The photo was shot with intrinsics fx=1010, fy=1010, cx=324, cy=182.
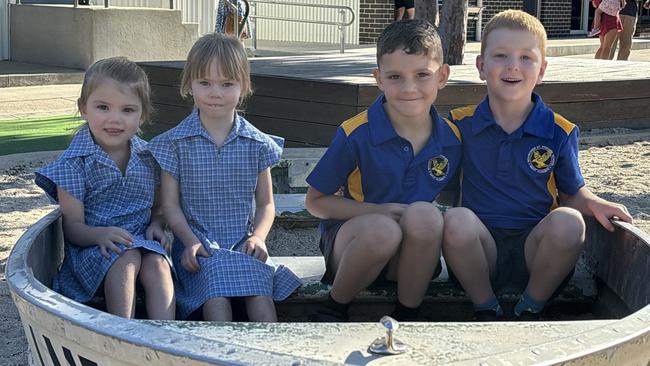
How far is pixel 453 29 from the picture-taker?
33.2ft

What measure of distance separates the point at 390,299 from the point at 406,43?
2.79 feet

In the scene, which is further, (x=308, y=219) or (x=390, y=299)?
(x=308, y=219)

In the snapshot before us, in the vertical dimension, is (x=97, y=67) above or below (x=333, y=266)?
above

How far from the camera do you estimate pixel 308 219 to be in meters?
5.67

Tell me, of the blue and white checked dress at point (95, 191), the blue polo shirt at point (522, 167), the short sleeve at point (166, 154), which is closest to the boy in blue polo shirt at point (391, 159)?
the blue polo shirt at point (522, 167)

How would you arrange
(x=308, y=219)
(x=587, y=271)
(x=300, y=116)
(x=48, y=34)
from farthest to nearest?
(x=48, y=34) < (x=300, y=116) < (x=308, y=219) < (x=587, y=271)

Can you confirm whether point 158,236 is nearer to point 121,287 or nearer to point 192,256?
point 192,256

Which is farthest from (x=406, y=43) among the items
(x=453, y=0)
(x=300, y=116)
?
(x=453, y=0)

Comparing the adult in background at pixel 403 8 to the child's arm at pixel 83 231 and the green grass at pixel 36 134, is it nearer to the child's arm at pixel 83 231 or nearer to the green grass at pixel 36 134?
the green grass at pixel 36 134

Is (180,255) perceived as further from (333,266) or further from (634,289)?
(634,289)

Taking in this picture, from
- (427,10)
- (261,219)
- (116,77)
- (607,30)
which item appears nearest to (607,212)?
(261,219)

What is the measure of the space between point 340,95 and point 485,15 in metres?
16.6

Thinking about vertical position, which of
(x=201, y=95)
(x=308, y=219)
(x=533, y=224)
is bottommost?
(x=308, y=219)

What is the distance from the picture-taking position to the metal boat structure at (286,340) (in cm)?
201
